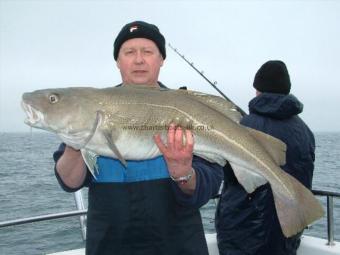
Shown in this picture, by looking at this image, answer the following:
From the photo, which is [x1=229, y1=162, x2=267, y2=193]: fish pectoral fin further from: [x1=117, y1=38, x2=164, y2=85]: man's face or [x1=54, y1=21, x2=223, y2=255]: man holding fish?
[x1=117, y1=38, x2=164, y2=85]: man's face

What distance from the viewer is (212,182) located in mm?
3449

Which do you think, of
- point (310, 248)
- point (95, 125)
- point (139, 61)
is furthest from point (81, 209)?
point (310, 248)

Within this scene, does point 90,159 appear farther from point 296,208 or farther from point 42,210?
point 42,210

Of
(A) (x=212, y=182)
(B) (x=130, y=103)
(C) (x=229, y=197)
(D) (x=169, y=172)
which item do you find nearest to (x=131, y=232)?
(D) (x=169, y=172)

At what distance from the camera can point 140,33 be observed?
3.66m

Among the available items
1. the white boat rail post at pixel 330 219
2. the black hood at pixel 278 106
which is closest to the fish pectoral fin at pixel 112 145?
the black hood at pixel 278 106

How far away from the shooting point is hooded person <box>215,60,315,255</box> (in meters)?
4.54

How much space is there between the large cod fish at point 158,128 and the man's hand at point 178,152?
0.23 ft

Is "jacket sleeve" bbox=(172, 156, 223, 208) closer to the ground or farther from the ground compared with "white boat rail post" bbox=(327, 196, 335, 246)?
farther from the ground

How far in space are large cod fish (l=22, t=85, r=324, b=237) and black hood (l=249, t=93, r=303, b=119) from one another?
1.10 m

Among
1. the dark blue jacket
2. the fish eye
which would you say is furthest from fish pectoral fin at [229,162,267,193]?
the fish eye

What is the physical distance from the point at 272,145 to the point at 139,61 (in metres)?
1.35

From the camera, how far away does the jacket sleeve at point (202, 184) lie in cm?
325

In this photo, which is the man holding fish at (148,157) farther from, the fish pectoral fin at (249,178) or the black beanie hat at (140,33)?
the black beanie hat at (140,33)
